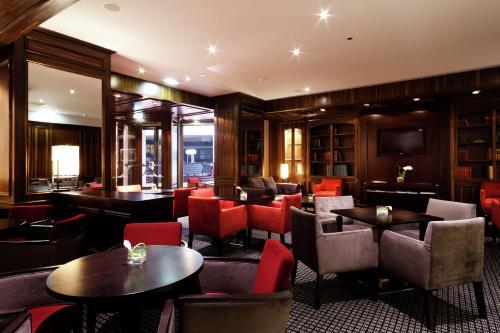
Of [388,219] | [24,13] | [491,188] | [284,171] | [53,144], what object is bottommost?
[388,219]

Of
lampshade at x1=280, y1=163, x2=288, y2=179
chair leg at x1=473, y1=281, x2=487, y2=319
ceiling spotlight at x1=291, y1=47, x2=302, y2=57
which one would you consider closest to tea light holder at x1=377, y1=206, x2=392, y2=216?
chair leg at x1=473, y1=281, x2=487, y2=319

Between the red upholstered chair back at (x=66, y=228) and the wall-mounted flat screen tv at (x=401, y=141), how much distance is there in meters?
6.91

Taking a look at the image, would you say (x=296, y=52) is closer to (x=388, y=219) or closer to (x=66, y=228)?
(x=388, y=219)

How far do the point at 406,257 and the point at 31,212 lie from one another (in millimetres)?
4084

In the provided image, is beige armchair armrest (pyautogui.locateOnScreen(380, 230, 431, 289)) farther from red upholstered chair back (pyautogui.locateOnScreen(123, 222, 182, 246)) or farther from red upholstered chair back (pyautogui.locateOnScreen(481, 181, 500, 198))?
red upholstered chair back (pyautogui.locateOnScreen(481, 181, 500, 198))

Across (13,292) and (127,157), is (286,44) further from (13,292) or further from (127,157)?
(127,157)

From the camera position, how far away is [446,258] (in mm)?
2338

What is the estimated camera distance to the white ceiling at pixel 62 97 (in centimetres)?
362

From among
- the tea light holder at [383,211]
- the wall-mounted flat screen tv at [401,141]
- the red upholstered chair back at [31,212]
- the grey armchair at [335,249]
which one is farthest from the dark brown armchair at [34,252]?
the wall-mounted flat screen tv at [401,141]

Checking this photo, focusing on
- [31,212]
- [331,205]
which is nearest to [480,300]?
[331,205]

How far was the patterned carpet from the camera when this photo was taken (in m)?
2.33

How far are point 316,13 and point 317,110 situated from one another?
15.0 ft

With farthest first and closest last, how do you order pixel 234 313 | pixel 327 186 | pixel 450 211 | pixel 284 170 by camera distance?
pixel 284 170, pixel 327 186, pixel 450 211, pixel 234 313

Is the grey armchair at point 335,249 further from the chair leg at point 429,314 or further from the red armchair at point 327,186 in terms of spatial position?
the red armchair at point 327,186
